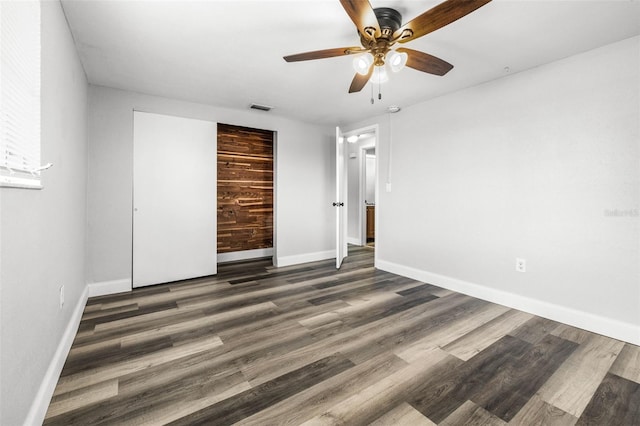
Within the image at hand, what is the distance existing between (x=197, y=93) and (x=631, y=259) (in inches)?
175

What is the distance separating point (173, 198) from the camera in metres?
3.65

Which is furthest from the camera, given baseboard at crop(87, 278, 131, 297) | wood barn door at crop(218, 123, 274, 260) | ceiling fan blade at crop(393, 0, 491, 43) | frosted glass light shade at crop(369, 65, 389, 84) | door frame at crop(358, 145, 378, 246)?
door frame at crop(358, 145, 378, 246)

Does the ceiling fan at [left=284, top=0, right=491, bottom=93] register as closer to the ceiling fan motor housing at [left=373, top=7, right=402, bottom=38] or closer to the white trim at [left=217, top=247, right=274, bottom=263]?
the ceiling fan motor housing at [left=373, top=7, right=402, bottom=38]

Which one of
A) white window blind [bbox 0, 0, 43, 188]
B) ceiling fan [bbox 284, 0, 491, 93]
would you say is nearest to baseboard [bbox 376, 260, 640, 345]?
ceiling fan [bbox 284, 0, 491, 93]

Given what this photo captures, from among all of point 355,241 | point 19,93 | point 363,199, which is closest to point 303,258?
point 355,241

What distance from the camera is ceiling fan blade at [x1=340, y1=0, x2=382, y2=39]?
146 cm

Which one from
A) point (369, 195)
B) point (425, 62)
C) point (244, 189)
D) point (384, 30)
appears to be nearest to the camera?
point (384, 30)

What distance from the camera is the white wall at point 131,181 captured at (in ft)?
10.5

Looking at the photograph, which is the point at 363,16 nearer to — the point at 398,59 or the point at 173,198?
the point at 398,59

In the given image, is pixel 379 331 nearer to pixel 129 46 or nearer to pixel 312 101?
pixel 312 101

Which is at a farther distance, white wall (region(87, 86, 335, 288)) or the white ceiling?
white wall (region(87, 86, 335, 288))

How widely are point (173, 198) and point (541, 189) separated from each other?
4057 mm

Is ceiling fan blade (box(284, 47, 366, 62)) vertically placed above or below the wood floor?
above

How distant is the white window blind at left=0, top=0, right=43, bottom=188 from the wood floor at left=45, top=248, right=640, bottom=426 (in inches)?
48.3
